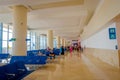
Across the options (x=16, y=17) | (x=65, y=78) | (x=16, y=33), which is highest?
(x=16, y=17)

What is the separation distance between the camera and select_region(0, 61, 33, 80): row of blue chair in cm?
381

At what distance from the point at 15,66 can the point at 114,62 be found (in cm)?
598

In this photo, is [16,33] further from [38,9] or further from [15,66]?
[15,66]

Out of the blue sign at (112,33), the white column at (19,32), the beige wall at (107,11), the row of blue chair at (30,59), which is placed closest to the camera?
the beige wall at (107,11)

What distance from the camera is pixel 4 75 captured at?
382 cm

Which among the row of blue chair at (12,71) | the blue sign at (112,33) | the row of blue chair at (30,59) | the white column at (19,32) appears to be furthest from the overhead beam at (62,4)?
the row of blue chair at (12,71)

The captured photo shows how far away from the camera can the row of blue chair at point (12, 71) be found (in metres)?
3.81

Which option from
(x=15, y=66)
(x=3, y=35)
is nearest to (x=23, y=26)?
(x=15, y=66)

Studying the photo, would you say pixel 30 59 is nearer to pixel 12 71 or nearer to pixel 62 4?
pixel 12 71

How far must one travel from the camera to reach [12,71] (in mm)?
4293

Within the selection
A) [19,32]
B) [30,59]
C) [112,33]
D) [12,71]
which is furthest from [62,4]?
[12,71]

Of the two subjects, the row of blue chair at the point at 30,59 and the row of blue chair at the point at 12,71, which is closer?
the row of blue chair at the point at 12,71

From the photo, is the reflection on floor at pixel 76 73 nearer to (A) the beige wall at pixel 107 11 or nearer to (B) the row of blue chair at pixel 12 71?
(B) the row of blue chair at pixel 12 71

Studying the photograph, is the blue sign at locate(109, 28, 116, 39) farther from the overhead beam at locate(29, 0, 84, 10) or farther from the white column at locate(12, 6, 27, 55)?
the white column at locate(12, 6, 27, 55)
